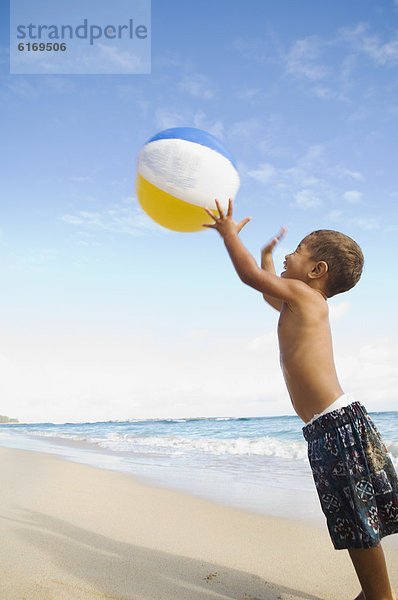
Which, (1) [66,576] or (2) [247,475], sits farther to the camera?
(2) [247,475]

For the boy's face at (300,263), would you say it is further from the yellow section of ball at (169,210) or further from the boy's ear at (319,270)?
the yellow section of ball at (169,210)

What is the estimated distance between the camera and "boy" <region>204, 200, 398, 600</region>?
2.09 metres

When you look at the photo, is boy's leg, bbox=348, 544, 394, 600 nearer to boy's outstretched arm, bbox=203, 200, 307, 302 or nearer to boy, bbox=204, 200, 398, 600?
boy, bbox=204, 200, 398, 600

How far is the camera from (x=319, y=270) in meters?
2.51

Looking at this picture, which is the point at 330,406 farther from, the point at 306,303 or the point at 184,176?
the point at 184,176

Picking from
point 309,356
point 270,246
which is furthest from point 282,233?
point 309,356

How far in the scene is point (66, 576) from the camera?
2.43 m

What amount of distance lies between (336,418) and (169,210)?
162 centimetres

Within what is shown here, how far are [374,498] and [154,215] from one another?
2122mm

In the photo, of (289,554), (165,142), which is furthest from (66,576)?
(165,142)

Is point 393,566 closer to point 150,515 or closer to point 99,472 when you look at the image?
point 150,515

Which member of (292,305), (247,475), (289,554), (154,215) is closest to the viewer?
(292,305)

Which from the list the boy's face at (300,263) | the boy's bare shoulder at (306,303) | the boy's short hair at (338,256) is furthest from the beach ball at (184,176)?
the boy's bare shoulder at (306,303)

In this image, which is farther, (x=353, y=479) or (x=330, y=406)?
(x=330, y=406)
